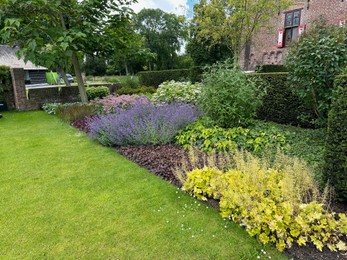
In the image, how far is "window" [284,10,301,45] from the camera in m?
Answer: 15.7

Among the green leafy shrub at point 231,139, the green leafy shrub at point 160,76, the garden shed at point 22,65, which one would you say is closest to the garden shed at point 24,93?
the green leafy shrub at point 160,76

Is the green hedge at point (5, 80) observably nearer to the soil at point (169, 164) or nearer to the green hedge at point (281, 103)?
the soil at point (169, 164)

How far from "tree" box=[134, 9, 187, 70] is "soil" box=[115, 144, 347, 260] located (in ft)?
90.2

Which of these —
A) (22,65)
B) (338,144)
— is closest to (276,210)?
(338,144)

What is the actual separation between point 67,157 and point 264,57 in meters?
17.8

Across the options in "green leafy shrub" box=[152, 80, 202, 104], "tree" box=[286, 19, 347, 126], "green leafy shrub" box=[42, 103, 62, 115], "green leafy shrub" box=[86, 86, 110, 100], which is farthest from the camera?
"green leafy shrub" box=[86, 86, 110, 100]

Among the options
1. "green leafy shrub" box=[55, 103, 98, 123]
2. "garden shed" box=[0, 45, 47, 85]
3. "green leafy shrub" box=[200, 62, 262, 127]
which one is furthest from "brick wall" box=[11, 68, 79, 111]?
"garden shed" box=[0, 45, 47, 85]

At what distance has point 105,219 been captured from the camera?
2.26 meters

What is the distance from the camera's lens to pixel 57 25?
7.10 meters

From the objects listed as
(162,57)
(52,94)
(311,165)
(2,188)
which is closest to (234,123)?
(311,165)

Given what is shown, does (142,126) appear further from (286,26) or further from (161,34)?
(161,34)

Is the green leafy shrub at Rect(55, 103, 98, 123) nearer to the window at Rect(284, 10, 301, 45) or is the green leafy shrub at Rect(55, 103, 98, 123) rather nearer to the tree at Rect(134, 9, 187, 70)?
the window at Rect(284, 10, 301, 45)

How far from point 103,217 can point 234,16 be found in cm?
1228

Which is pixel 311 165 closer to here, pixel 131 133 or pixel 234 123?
pixel 234 123
